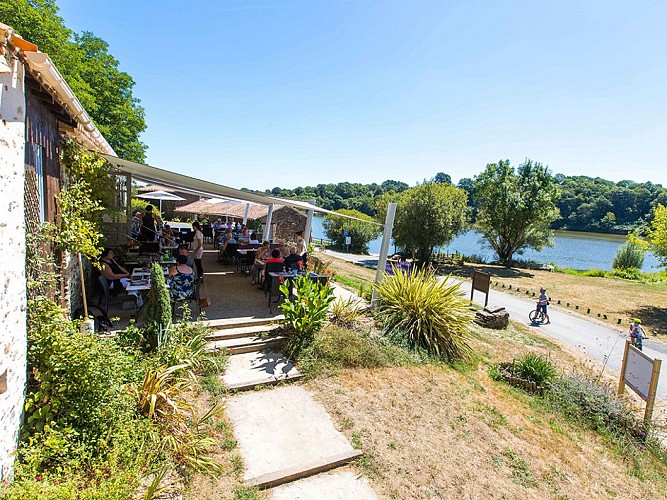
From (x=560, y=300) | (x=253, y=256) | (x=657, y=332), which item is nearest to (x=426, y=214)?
(x=560, y=300)

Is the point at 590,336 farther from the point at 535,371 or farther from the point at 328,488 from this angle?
the point at 328,488

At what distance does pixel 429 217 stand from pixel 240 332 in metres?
22.5

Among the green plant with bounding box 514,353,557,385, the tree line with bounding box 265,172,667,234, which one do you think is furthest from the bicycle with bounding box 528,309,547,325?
the tree line with bounding box 265,172,667,234

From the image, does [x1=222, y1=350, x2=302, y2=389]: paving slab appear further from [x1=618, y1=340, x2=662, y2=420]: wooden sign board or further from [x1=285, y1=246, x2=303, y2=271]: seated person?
[x1=618, y1=340, x2=662, y2=420]: wooden sign board

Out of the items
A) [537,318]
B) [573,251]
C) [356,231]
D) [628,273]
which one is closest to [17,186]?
[537,318]

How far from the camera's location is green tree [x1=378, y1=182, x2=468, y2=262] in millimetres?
26641

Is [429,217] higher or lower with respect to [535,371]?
higher

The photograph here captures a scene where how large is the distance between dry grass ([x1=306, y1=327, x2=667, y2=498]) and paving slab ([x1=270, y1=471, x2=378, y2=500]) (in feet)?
0.48

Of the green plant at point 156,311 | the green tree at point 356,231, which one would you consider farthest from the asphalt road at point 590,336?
the green tree at point 356,231

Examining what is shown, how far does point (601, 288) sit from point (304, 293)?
72.0 ft

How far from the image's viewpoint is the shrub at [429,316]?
762cm

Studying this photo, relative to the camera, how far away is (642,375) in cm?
655

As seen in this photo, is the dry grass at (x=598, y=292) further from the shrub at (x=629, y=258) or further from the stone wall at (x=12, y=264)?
the stone wall at (x=12, y=264)

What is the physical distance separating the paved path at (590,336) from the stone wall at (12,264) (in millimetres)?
10869
